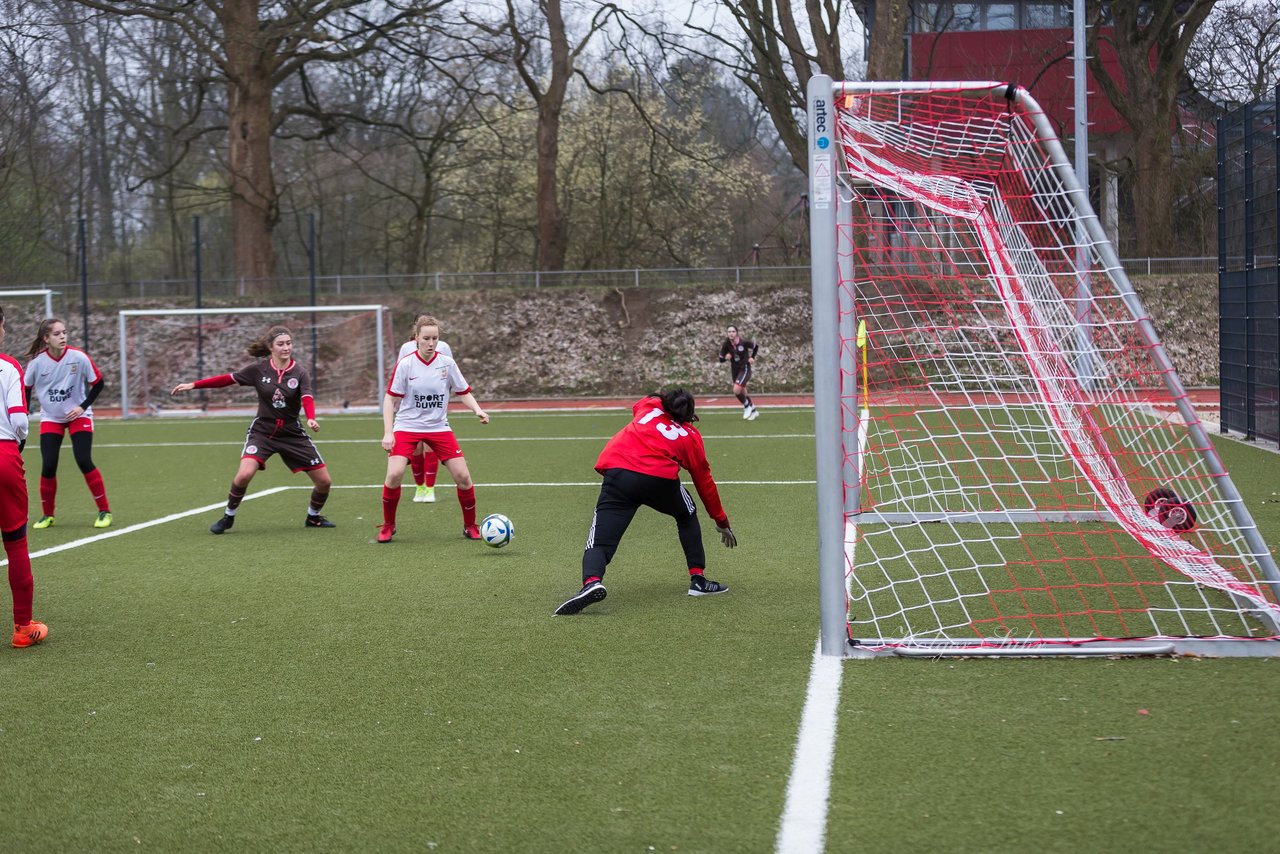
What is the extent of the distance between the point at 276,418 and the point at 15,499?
426cm

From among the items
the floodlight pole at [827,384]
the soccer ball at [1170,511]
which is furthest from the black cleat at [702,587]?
the soccer ball at [1170,511]

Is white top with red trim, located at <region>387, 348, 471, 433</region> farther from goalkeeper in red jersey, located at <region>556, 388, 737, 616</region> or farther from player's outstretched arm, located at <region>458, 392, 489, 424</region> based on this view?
goalkeeper in red jersey, located at <region>556, 388, 737, 616</region>

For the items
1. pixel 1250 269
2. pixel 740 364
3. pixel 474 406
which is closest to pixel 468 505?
pixel 474 406

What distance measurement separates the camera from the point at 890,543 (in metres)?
9.12

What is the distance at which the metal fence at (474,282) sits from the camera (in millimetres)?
33656

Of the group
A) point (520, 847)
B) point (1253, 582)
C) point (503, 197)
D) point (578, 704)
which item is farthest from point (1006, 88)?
point (503, 197)

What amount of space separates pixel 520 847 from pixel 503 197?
3821 centimetres

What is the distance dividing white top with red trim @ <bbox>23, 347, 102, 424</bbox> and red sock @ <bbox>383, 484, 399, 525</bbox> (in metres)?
3.12

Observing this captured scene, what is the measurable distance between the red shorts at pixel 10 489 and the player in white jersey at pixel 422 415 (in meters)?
3.47

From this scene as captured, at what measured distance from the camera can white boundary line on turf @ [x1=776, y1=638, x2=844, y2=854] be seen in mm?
3891

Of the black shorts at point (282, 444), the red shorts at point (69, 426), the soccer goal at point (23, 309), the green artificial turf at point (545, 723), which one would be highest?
the soccer goal at point (23, 309)

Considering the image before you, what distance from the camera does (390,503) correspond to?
1002cm

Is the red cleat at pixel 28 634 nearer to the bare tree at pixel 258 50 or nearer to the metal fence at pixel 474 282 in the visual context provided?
the bare tree at pixel 258 50

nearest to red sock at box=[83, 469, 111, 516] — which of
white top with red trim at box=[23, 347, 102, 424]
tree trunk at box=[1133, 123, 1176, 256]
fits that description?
white top with red trim at box=[23, 347, 102, 424]
